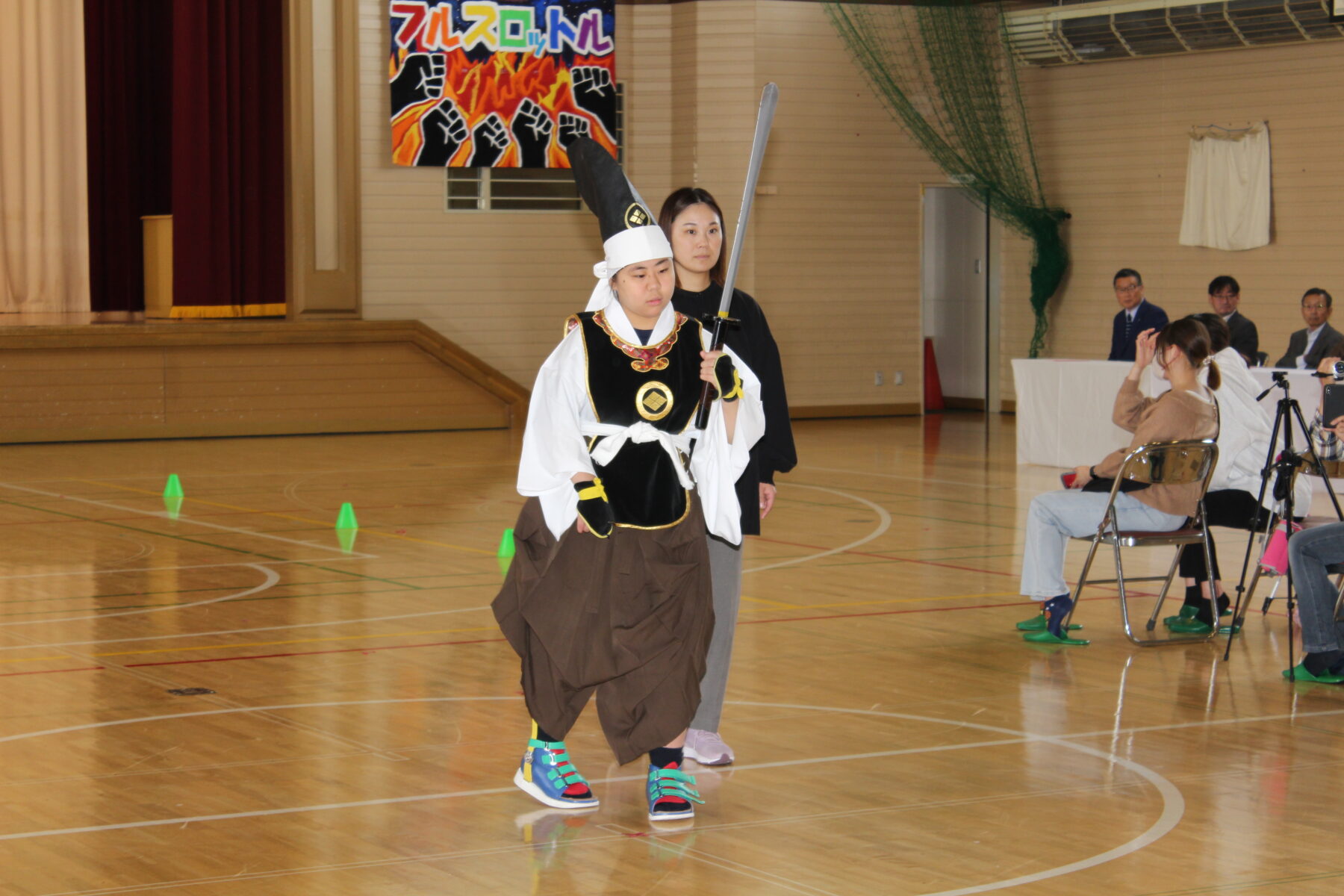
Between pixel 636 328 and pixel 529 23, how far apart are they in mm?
14297

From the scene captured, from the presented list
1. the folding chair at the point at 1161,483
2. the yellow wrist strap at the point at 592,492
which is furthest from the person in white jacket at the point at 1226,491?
the yellow wrist strap at the point at 592,492

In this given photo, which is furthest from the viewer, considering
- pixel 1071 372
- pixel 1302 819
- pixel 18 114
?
pixel 18 114

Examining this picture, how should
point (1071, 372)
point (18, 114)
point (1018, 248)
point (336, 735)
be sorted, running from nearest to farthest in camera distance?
point (336, 735)
point (1071, 372)
point (18, 114)
point (1018, 248)

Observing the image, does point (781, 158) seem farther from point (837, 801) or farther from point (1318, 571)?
point (837, 801)

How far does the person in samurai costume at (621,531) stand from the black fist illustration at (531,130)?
1408 cm

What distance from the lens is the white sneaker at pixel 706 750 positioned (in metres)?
5.07

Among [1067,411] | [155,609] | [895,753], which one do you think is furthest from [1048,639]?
[1067,411]

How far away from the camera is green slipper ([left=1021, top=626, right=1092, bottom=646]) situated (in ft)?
23.1

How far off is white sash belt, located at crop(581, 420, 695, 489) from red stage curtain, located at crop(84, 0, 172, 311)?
16.3 metres

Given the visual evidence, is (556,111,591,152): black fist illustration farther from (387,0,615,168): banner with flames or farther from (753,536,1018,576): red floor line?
(753,536,1018,576): red floor line

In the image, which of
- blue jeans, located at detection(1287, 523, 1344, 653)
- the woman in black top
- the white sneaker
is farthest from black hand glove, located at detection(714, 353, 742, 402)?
blue jeans, located at detection(1287, 523, 1344, 653)

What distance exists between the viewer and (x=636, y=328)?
4586 millimetres

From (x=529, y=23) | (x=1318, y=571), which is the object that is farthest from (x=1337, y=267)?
(x=1318, y=571)

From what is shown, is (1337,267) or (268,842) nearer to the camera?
(268,842)
